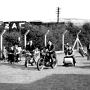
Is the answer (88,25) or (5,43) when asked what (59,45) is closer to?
(5,43)

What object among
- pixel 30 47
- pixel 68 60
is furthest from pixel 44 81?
pixel 68 60

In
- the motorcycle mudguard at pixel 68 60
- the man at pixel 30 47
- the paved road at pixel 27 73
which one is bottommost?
the paved road at pixel 27 73

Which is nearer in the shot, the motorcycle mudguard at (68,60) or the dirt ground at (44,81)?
the dirt ground at (44,81)

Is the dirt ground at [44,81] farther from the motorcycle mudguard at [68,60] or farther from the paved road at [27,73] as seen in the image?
the motorcycle mudguard at [68,60]

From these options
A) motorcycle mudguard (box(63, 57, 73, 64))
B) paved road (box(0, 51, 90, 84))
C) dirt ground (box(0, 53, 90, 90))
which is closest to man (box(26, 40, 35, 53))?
paved road (box(0, 51, 90, 84))

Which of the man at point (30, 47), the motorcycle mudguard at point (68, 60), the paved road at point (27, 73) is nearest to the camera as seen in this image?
the paved road at point (27, 73)

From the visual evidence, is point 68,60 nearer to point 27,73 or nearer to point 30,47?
point 30,47

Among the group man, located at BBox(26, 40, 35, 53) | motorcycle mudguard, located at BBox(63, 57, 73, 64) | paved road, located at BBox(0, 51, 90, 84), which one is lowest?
paved road, located at BBox(0, 51, 90, 84)

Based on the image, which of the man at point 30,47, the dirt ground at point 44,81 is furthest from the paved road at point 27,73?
the man at point 30,47

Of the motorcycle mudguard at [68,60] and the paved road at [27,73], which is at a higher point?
the motorcycle mudguard at [68,60]

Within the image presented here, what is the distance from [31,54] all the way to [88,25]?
4384cm

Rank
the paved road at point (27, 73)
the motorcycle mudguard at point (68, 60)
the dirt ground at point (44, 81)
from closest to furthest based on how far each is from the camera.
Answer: the dirt ground at point (44, 81) < the paved road at point (27, 73) < the motorcycle mudguard at point (68, 60)

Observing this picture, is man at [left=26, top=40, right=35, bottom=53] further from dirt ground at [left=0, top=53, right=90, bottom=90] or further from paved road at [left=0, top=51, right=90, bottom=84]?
dirt ground at [left=0, top=53, right=90, bottom=90]

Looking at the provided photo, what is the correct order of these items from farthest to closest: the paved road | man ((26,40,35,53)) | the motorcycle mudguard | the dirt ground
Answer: the motorcycle mudguard
man ((26,40,35,53))
the paved road
the dirt ground
